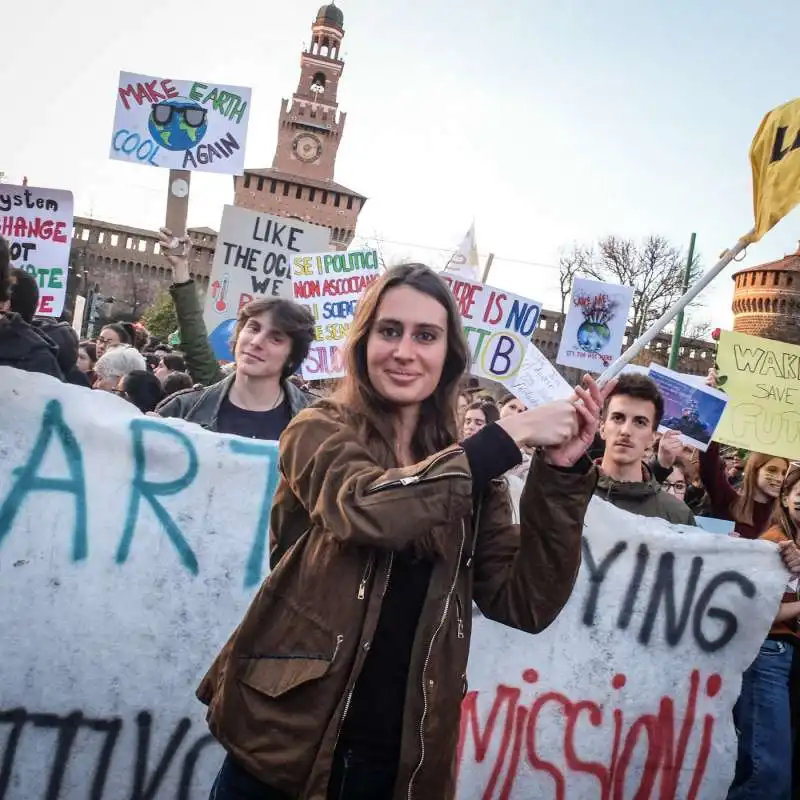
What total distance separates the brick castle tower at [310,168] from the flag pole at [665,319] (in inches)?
2233

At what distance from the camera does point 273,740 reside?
1585 mm

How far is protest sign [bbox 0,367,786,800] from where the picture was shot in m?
2.81

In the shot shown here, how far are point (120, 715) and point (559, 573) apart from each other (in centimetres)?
177

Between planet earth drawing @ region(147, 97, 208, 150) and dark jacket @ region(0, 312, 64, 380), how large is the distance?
234 cm

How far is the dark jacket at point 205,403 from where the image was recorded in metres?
3.51

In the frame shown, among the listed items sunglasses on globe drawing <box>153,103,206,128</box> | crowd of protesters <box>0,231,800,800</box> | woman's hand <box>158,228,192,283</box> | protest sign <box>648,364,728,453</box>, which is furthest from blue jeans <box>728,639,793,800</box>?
sunglasses on globe drawing <box>153,103,206,128</box>

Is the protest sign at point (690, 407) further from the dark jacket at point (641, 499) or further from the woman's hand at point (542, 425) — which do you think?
the woman's hand at point (542, 425)

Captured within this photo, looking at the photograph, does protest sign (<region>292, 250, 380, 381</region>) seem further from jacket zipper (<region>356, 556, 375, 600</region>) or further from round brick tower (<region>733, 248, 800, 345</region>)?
round brick tower (<region>733, 248, 800, 345</region>)

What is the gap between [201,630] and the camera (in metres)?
2.93

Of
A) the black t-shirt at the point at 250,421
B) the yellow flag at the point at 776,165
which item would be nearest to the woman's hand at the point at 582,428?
the yellow flag at the point at 776,165

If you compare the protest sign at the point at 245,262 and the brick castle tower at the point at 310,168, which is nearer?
the protest sign at the point at 245,262

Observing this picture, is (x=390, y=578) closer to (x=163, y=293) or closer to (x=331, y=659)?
(x=331, y=659)

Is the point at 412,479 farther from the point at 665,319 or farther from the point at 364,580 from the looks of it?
the point at 665,319

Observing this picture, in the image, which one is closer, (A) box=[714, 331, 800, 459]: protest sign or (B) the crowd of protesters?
(B) the crowd of protesters
